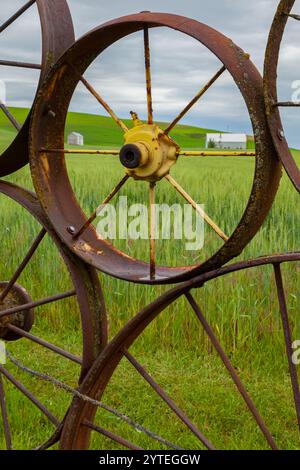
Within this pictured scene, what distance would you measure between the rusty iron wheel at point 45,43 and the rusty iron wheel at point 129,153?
0.17 meters

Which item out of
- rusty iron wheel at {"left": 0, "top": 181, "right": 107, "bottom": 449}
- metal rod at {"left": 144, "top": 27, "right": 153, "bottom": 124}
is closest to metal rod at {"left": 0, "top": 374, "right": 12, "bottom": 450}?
rusty iron wheel at {"left": 0, "top": 181, "right": 107, "bottom": 449}

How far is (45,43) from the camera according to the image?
2.23 m

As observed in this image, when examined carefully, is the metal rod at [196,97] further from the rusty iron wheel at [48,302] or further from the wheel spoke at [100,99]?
the rusty iron wheel at [48,302]

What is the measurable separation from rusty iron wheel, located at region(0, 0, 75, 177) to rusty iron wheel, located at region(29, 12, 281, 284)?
167 millimetres

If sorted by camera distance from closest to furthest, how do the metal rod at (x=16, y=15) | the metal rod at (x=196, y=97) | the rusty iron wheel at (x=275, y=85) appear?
1. the rusty iron wheel at (x=275, y=85)
2. the metal rod at (x=196, y=97)
3. the metal rod at (x=16, y=15)

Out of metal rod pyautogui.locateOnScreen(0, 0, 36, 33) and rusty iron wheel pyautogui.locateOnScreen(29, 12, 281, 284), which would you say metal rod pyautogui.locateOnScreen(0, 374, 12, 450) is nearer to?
rusty iron wheel pyautogui.locateOnScreen(29, 12, 281, 284)

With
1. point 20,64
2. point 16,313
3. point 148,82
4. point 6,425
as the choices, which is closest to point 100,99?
point 148,82

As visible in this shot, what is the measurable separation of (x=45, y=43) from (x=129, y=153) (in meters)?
0.59

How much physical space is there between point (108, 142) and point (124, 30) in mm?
26039

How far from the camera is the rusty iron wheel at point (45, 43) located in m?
2.23

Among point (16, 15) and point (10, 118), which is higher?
point (16, 15)

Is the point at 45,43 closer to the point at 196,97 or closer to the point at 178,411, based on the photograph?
the point at 196,97

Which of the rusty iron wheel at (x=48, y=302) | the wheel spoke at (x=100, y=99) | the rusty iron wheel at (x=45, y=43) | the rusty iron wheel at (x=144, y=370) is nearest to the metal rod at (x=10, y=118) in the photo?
the rusty iron wheel at (x=45, y=43)
